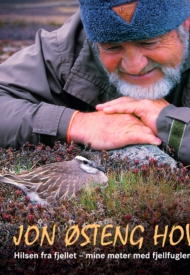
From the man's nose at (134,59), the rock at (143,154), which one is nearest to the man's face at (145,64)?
the man's nose at (134,59)

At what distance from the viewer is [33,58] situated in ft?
20.7

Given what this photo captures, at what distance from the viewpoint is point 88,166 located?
4.70 meters

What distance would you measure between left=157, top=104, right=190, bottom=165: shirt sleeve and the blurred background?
32.1ft

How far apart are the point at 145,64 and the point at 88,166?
1.37m

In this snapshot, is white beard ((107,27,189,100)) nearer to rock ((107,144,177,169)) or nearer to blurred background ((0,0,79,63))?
rock ((107,144,177,169))

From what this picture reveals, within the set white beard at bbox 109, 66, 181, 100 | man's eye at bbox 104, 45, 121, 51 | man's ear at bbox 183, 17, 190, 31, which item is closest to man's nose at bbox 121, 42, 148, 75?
man's eye at bbox 104, 45, 121, 51

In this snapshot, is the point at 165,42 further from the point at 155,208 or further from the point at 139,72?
the point at 155,208

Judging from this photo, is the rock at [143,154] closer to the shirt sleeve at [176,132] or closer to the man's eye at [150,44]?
the shirt sleeve at [176,132]

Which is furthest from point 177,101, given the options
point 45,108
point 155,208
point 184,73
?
point 155,208

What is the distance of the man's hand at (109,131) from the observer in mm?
5262

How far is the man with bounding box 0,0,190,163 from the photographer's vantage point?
5.05m

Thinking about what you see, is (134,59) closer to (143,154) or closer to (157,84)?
(157,84)

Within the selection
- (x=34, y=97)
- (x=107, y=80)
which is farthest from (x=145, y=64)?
(x=34, y=97)

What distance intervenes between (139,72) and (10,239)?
8.02 ft
